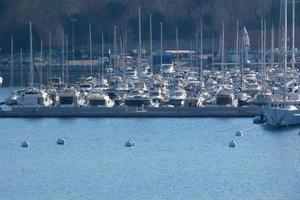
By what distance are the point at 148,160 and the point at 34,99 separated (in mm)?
12215

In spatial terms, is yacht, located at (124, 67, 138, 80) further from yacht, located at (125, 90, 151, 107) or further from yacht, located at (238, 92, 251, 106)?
yacht, located at (238, 92, 251, 106)

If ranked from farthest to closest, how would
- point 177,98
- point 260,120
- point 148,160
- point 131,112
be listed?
point 177,98
point 131,112
point 260,120
point 148,160

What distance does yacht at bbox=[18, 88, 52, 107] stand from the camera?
182 ft

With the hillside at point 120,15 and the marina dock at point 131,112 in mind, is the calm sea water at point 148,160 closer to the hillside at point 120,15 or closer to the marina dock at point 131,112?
the marina dock at point 131,112

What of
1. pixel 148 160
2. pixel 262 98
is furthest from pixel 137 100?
pixel 148 160

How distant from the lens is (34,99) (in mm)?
55562

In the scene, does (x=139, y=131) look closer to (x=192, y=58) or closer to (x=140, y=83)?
(x=140, y=83)

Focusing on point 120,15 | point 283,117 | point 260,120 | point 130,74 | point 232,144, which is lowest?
point 232,144

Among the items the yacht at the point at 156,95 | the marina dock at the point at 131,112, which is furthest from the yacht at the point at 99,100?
the yacht at the point at 156,95

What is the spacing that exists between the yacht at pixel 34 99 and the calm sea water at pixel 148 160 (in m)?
1.98

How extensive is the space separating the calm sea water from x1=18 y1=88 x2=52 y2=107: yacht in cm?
198

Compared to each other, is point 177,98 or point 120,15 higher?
point 120,15

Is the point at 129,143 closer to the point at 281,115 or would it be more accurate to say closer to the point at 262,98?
the point at 281,115

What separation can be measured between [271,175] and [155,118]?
12593 millimetres
